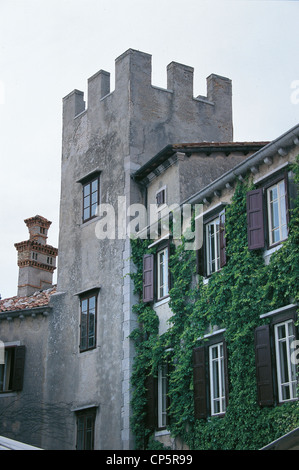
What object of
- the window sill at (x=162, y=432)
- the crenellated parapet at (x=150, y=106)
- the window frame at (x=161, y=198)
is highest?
the crenellated parapet at (x=150, y=106)

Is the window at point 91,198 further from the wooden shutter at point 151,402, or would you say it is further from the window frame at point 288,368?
the window frame at point 288,368

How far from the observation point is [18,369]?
2548cm

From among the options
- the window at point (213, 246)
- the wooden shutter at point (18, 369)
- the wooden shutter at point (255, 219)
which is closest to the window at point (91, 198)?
the wooden shutter at point (18, 369)

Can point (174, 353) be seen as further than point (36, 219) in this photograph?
No

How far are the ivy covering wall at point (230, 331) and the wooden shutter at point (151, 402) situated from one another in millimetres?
150

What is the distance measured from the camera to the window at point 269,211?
16688 mm

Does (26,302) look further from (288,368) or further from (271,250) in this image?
(288,368)

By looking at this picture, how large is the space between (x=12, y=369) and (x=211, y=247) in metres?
9.83

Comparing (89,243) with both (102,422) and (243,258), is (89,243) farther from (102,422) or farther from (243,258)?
(243,258)

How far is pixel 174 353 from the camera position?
20.6m

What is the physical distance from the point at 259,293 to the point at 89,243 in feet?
31.4

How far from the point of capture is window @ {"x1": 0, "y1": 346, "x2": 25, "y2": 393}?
25323 mm
